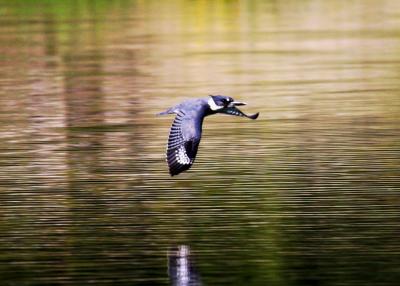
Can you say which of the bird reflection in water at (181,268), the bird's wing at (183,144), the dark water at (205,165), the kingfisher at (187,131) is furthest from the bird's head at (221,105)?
the bird reflection in water at (181,268)

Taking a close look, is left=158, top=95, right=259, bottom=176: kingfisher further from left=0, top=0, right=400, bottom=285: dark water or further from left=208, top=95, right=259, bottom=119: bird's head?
left=0, top=0, right=400, bottom=285: dark water

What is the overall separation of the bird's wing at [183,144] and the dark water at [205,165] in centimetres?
55

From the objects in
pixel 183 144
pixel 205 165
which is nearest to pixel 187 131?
pixel 183 144

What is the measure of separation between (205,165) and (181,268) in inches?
197

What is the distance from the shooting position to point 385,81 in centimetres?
2603

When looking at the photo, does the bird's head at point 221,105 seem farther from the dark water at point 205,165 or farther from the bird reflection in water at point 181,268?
the bird reflection in water at point 181,268

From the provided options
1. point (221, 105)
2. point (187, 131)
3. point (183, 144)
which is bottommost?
point (183, 144)

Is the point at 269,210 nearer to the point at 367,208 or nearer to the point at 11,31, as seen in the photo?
the point at 367,208

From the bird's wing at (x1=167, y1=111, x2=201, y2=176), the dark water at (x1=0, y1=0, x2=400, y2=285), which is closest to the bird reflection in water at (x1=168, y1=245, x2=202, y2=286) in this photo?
the dark water at (x1=0, y1=0, x2=400, y2=285)

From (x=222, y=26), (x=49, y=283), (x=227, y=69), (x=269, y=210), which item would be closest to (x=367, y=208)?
(x=269, y=210)

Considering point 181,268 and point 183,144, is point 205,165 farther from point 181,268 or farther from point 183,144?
point 181,268

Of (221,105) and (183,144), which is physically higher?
(221,105)

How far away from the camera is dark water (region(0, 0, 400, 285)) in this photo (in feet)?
41.3

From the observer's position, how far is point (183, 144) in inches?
540
